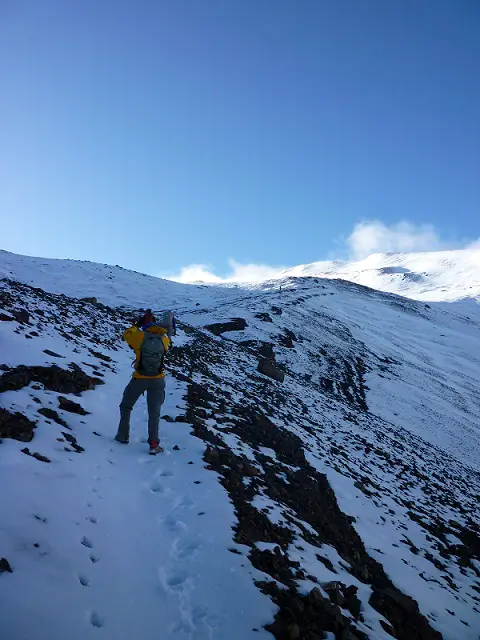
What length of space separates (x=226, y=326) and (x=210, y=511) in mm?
29343

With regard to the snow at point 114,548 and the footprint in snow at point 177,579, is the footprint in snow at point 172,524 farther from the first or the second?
the footprint in snow at point 177,579

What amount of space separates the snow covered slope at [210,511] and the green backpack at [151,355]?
1.56 metres

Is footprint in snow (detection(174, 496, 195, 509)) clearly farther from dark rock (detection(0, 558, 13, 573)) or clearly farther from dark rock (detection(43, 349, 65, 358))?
dark rock (detection(43, 349, 65, 358))

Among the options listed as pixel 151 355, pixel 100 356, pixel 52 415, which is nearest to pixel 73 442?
pixel 52 415

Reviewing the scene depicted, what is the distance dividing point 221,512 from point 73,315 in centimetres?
1675

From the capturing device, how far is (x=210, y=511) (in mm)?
5918

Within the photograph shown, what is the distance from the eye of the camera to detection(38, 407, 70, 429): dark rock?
7.09m

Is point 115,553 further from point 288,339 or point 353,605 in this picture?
point 288,339

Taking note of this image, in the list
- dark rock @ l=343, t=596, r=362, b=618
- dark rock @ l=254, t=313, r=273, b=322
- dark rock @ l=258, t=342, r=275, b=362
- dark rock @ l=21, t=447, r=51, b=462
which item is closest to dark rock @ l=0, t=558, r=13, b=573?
dark rock @ l=21, t=447, r=51, b=462

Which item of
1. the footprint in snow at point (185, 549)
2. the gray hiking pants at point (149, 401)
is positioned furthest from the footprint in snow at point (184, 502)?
the gray hiking pants at point (149, 401)

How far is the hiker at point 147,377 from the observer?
305 inches

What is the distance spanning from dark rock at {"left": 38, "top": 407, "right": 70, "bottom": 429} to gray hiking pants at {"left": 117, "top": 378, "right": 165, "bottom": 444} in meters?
1.05

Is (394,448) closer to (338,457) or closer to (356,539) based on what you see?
(338,457)

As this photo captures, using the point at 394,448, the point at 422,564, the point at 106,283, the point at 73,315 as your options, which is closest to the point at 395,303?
the point at 106,283
